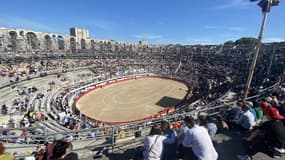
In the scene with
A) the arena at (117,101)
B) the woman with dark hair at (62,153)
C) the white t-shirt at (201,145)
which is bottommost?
the arena at (117,101)

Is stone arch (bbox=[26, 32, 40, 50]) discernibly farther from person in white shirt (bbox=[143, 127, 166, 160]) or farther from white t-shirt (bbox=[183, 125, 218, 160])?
white t-shirt (bbox=[183, 125, 218, 160])

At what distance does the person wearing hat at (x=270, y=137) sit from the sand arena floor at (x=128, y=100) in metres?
19.8

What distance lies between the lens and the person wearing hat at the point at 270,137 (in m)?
3.86

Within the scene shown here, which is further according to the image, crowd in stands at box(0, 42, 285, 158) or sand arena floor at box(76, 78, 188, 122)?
sand arena floor at box(76, 78, 188, 122)

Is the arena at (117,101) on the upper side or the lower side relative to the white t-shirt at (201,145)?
lower

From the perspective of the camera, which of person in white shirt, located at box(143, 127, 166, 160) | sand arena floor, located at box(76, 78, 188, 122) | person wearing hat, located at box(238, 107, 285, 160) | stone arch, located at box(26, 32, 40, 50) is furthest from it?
stone arch, located at box(26, 32, 40, 50)

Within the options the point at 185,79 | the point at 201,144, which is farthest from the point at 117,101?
the point at 201,144

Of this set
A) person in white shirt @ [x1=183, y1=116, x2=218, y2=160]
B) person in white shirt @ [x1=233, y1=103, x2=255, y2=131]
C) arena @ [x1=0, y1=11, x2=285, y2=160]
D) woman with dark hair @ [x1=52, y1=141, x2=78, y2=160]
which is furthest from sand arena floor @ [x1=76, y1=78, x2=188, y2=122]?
person in white shirt @ [x1=183, y1=116, x2=218, y2=160]

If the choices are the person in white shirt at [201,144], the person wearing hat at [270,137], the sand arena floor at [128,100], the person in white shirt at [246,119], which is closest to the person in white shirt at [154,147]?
the person in white shirt at [201,144]

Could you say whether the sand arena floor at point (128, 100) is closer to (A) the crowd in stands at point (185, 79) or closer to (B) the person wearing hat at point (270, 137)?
(A) the crowd in stands at point (185, 79)

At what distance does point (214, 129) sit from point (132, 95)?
28.2m

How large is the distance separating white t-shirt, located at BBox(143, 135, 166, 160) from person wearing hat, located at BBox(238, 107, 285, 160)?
7.61 feet

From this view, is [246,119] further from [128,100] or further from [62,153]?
[128,100]

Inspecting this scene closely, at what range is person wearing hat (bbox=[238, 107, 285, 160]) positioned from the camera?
3.86m
